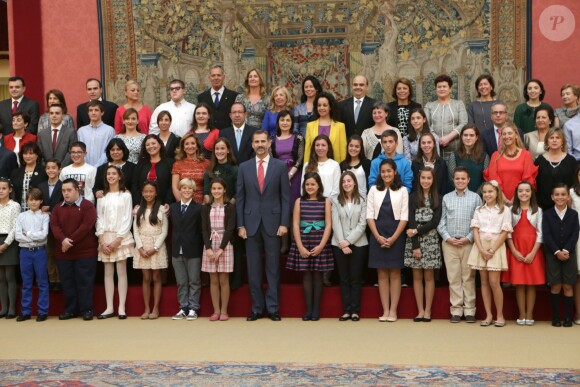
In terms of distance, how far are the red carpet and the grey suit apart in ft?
0.79

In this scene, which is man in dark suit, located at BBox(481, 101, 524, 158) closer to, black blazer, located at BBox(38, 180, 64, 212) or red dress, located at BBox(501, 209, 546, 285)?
red dress, located at BBox(501, 209, 546, 285)

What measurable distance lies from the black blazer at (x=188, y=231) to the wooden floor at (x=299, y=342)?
0.72 m

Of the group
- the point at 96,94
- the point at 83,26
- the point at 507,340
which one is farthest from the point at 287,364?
the point at 83,26

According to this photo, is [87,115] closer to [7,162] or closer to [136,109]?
[136,109]

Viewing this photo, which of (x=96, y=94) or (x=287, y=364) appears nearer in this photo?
(x=287, y=364)

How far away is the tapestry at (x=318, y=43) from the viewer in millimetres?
11852

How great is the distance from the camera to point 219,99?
1109 centimetres

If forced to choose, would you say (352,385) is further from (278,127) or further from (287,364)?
(278,127)

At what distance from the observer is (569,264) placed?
895 cm

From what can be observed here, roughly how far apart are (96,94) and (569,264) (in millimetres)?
5879

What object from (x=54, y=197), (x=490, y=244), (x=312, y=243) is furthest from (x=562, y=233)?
(x=54, y=197)

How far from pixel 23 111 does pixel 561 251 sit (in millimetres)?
6567

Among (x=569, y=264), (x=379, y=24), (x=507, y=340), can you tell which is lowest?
(x=507, y=340)

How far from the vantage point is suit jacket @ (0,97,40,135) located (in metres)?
11.3
